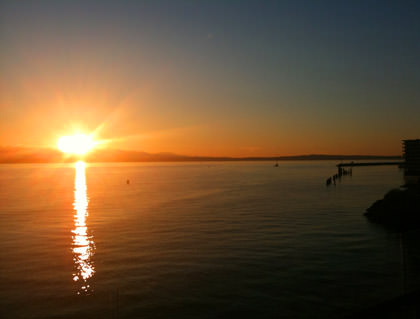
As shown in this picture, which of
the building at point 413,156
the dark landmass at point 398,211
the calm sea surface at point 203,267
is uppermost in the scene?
the building at point 413,156

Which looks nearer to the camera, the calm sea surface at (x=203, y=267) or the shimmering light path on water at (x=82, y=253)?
the calm sea surface at (x=203, y=267)

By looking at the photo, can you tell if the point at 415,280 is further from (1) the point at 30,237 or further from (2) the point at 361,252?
(1) the point at 30,237

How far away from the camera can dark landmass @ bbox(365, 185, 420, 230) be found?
33312mm

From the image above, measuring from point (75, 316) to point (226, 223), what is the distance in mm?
23370

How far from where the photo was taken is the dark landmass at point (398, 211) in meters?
33.3

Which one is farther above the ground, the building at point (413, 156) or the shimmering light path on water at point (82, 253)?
the building at point (413, 156)

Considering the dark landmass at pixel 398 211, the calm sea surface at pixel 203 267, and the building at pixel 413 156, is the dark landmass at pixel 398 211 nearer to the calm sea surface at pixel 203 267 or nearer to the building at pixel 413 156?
the calm sea surface at pixel 203 267

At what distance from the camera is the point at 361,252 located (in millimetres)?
23781

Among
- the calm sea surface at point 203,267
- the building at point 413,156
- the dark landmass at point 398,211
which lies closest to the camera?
the calm sea surface at point 203,267

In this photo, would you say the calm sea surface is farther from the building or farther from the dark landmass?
the building

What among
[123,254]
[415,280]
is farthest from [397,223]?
[123,254]

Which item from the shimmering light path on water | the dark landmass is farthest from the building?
the shimmering light path on water

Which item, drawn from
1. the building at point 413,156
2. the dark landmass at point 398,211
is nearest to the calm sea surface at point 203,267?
the dark landmass at point 398,211

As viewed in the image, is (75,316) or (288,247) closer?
(75,316)
